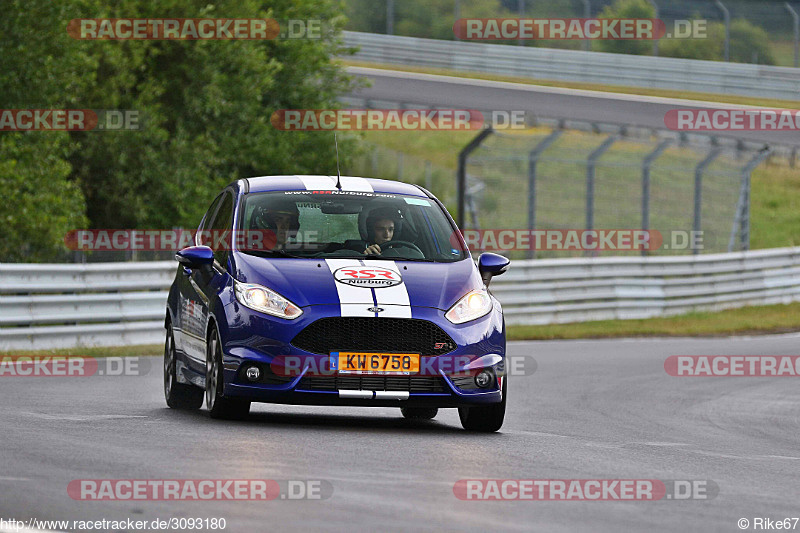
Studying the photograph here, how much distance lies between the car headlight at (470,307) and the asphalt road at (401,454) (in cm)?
75

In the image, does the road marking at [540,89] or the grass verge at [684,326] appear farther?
the road marking at [540,89]

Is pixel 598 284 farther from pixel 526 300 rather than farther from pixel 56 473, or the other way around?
pixel 56 473

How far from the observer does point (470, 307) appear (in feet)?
31.8

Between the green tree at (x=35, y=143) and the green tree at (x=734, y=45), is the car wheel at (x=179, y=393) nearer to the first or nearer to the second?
the green tree at (x=35, y=143)

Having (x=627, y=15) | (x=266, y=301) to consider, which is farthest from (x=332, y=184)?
(x=627, y=15)

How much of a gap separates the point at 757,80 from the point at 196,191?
1992 centimetres

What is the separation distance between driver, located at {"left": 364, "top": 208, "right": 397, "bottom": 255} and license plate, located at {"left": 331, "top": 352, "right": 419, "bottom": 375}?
1.07 m

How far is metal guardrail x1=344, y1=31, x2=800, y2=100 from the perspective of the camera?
4138cm

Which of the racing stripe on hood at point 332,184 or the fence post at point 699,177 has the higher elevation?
the racing stripe on hood at point 332,184

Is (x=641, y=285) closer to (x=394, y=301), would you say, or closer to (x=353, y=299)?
(x=394, y=301)

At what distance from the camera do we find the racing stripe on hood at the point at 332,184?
10.8 metres

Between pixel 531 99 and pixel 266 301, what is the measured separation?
108ft

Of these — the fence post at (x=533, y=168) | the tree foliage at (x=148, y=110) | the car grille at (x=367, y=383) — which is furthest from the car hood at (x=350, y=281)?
the fence post at (x=533, y=168)

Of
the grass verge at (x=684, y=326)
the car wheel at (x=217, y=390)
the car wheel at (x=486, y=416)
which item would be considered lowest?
the grass verge at (x=684, y=326)
